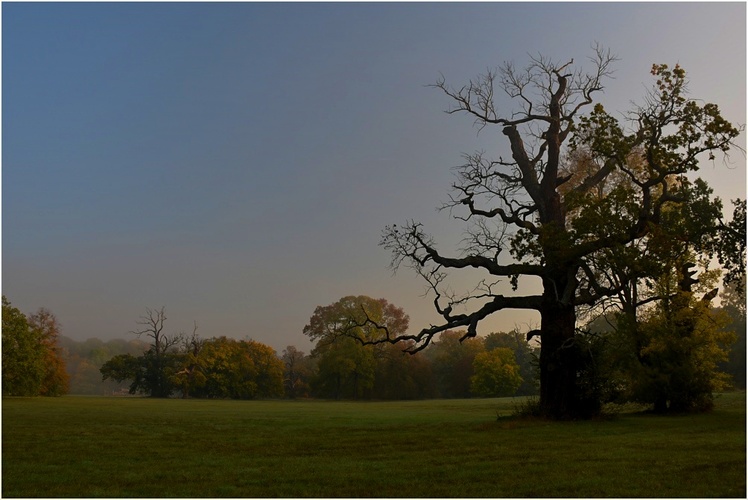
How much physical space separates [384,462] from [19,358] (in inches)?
2262

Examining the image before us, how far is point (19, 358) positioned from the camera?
6225 centimetres

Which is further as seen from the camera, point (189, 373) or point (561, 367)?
point (189, 373)

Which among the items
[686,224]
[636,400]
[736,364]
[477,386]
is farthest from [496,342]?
[686,224]

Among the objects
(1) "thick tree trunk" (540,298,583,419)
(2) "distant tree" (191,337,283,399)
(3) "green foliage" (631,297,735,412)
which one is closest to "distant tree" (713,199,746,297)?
(3) "green foliage" (631,297,735,412)

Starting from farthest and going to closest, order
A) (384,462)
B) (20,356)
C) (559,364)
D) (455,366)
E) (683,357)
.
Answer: (455,366) → (20,356) → (683,357) → (559,364) → (384,462)

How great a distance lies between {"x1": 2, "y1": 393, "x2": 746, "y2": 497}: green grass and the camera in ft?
38.4

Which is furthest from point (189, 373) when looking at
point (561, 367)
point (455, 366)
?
point (561, 367)

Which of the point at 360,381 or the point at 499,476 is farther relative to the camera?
the point at 360,381

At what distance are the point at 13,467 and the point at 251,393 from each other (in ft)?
240

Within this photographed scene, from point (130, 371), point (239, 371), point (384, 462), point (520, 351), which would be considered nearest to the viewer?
point (384, 462)

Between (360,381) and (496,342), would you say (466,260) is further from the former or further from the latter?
(496,342)

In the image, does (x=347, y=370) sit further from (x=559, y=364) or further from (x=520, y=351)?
(x=559, y=364)

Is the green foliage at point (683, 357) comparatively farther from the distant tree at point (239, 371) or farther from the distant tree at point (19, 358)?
the distant tree at point (239, 371)

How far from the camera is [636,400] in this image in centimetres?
3391
